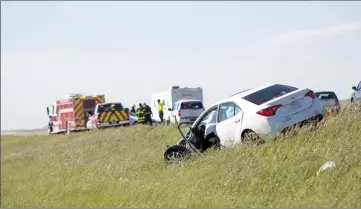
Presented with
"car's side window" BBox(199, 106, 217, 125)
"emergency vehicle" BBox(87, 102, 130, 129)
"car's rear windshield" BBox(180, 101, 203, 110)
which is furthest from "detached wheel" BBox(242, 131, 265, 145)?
"emergency vehicle" BBox(87, 102, 130, 129)

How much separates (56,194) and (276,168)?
6646 millimetres

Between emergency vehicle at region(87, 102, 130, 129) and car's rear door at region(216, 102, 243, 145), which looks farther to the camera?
emergency vehicle at region(87, 102, 130, 129)

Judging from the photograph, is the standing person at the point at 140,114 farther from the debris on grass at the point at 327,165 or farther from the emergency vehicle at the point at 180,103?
the debris on grass at the point at 327,165

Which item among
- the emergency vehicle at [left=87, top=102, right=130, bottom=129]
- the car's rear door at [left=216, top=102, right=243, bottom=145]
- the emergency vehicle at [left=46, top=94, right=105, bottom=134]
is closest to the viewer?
the car's rear door at [left=216, top=102, right=243, bottom=145]

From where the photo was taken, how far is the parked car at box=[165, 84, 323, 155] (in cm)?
1201

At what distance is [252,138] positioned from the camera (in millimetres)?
12141

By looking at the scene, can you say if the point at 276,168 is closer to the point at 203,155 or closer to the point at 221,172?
the point at 221,172

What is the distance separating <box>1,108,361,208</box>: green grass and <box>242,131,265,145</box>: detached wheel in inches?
14.1

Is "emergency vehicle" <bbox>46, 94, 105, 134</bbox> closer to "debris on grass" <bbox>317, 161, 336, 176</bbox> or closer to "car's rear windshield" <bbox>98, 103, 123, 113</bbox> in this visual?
"car's rear windshield" <bbox>98, 103, 123, 113</bbox>

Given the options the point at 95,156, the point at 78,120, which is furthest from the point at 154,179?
the point at 78,120

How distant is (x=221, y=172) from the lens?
10586mm

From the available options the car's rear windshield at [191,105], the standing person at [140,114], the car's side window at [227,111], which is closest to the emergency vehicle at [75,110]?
the car's rear windshield at [191,105]

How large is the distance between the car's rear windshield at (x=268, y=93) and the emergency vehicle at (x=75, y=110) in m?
30.2

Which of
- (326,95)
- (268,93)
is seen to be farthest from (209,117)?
(326,95)
